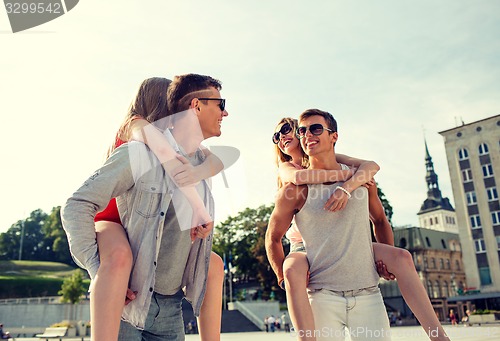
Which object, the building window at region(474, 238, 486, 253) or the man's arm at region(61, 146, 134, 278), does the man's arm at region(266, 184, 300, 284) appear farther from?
the building window at region(474, 238, 486, 253)

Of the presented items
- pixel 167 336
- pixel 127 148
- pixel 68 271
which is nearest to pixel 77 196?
pixel 127 148

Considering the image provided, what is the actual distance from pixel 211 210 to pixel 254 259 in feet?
150

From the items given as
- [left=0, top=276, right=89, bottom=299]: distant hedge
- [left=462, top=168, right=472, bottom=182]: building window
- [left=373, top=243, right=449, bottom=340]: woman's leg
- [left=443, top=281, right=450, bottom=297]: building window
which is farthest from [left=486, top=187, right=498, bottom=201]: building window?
[left=373, top=243, right=449, bottom=340]: woman's leg

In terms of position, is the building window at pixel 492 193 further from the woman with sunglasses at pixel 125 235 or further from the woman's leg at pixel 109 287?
the woman's leg at pixel 109 287

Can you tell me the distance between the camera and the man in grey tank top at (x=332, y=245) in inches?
109

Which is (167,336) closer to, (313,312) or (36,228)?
(313,312)

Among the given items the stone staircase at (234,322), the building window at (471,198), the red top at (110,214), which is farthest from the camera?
the building window at (471,198)

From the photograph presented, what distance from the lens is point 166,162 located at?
238 cm

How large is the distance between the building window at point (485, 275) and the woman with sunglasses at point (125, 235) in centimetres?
5755

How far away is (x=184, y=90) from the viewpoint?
2.61 m

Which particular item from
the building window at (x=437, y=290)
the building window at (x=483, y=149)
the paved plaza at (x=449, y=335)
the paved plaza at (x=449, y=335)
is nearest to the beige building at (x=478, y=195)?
the building window at (x=483, y=149)

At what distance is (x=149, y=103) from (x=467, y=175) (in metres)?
60.2

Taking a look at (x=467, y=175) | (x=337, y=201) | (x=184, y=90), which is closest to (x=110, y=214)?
(x=184, y=90)

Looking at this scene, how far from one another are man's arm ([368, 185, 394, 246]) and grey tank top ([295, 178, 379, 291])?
0.23 meters
